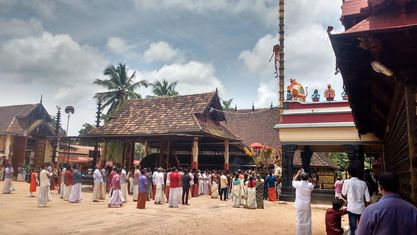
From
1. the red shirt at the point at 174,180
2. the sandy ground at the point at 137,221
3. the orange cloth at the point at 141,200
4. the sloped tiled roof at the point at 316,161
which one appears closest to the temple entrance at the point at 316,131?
the sandy ground at the point at 137,221

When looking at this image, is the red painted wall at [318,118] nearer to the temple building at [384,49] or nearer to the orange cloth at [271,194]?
the orange cloth at [271,194]

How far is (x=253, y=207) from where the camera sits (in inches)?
581

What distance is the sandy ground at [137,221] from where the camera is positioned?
8.71 metres

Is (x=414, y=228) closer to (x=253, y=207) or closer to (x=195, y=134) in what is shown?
(x=253, y=207)

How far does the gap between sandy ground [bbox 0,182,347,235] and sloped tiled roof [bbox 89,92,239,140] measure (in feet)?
28.1

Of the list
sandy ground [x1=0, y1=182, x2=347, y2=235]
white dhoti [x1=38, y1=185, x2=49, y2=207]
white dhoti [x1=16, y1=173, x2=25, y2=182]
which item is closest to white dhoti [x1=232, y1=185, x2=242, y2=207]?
sandy ground [x1=0, y1=182, x2=347, y2=235]

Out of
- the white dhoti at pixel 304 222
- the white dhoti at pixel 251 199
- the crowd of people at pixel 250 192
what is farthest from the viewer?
the white dhoti at pixel 251 199

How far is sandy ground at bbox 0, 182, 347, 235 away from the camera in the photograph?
28.6 ft

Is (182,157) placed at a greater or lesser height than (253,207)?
greater

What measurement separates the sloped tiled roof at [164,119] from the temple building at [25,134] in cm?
1132

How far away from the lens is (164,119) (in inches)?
914

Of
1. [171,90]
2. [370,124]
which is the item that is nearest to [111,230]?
[370,124]

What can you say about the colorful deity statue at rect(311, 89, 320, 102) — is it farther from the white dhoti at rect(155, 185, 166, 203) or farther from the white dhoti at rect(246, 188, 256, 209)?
the white dhoti at rect(155, 185, 166, 203)

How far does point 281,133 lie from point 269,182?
8.93 ft
